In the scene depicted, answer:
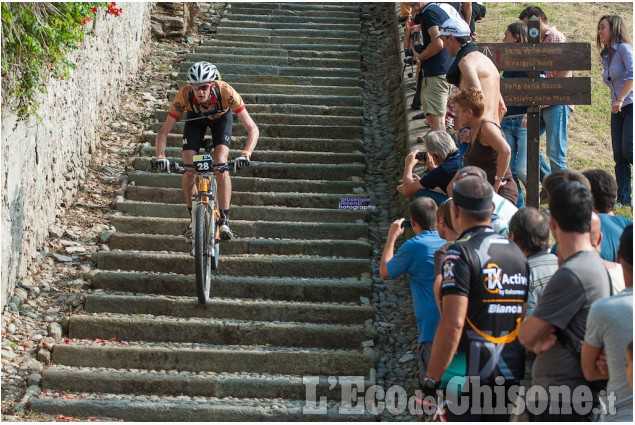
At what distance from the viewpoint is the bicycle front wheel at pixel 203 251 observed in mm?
7301

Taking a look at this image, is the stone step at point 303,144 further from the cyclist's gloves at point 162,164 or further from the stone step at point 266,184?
the cyclist's gloves at point 162,164

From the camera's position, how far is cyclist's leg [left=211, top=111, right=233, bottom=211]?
8000mm

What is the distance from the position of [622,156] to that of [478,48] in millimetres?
2146

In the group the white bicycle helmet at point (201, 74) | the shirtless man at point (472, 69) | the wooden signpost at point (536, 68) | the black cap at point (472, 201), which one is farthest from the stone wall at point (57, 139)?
the black cap at point (472, 201)

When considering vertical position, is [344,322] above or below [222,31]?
below

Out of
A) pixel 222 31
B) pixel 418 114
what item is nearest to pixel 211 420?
pixel 418 114

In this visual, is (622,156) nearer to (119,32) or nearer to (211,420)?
(211,420)

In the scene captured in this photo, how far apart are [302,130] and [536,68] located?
371 cm

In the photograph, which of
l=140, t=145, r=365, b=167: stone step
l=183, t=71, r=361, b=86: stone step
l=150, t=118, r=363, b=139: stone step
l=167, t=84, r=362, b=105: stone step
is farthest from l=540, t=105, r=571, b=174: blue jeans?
l=183, t=71, r=361, b=86: stone step

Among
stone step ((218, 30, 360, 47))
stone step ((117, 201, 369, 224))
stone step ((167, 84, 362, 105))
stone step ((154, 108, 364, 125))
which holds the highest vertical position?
stone step ((218, 30, 360, 47))

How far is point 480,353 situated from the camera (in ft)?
14.5

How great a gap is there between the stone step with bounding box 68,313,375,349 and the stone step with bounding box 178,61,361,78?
5.52 meters

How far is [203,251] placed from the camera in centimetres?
749

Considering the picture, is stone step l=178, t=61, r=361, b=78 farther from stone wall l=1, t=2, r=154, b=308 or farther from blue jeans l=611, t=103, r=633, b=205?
blue jeans l=611, t=103, r=633, b=205
